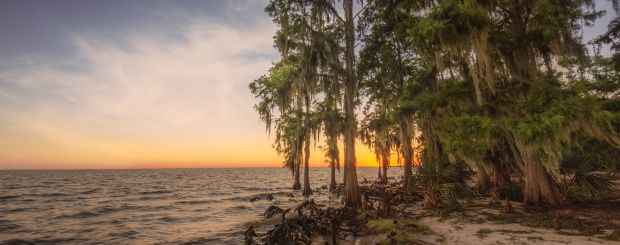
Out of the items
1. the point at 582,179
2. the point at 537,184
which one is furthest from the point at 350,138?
the point at 582,179

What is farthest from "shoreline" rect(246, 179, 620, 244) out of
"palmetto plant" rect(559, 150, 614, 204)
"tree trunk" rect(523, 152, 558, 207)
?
"palmetto plant" rect(559, 150, 614, 204)

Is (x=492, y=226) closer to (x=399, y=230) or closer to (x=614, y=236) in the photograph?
(x=614, y=236)

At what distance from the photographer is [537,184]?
10.2 metres

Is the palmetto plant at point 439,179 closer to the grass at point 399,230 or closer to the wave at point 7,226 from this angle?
the grass at point 399,230

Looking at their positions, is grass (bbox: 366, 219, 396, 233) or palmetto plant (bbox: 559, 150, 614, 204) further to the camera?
palmetto plant (bbox: 559, 150, 614, 204)

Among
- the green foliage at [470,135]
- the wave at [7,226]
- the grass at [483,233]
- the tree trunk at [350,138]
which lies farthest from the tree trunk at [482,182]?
the wave at [7,226]

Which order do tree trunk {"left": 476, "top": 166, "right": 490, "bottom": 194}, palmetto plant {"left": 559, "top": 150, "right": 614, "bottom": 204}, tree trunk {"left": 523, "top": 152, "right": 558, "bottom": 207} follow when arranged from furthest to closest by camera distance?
tree trunk {"left": 476, "top": 166, "right": 490, "bottom": 194} < tree trunk {"left": 523, "top": 152, "right": 558, "bottom": 207} < palmetto plant {"left": 559, "top": 150, "right": 614, "bottom": 204}

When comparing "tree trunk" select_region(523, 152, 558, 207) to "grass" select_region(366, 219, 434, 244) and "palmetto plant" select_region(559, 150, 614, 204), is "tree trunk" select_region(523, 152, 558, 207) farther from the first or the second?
"grass" select_region(366, 219, 434, 244)

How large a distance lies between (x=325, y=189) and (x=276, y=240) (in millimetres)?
24950

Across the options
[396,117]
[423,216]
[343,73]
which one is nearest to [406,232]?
[423,216]

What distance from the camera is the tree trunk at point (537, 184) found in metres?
10.1

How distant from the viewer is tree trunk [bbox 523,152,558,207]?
10.1 m

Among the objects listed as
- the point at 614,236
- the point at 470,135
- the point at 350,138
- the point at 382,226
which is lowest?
the point at 382,226

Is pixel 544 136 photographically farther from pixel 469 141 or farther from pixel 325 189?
pixel 325 189
